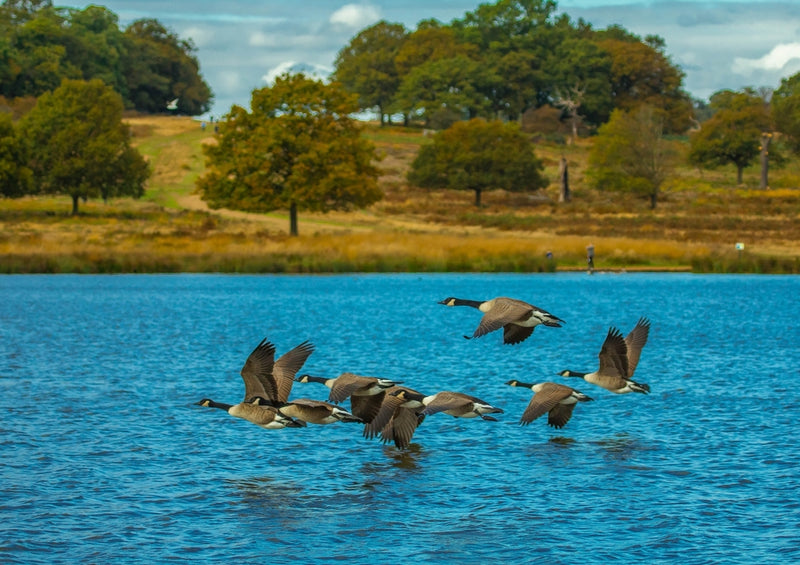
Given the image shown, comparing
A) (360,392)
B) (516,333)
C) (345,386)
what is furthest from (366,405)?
(516,333)

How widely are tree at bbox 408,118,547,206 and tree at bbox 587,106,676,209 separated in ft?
23.2

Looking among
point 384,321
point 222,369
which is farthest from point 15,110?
point 222,369

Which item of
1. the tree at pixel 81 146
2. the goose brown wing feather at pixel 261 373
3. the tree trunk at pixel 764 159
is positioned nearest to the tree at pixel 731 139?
the tree trunk at pixel 764 159

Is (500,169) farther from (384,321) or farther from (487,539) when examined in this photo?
(487,539)

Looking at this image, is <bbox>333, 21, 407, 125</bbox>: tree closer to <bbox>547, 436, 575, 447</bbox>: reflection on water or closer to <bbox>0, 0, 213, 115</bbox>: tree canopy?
<bbox>0, 0, 213, 115</bbox>: tree canopy

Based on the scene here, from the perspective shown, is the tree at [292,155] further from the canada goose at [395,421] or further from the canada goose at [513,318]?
the canada goose at [513,318]

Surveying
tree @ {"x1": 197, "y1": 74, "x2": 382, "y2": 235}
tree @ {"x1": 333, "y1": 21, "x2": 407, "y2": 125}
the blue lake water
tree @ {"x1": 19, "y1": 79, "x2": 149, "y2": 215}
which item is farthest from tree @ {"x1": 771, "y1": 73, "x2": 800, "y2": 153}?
the blue lake water

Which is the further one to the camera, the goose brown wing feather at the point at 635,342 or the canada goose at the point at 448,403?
the goose brown wing feather at the point at 635,342

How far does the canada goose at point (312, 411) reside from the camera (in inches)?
731

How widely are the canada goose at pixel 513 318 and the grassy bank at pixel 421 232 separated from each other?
49.0 m

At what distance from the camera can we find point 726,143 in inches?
4958

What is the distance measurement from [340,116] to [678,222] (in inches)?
1179

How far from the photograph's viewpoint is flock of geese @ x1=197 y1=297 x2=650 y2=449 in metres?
17.5

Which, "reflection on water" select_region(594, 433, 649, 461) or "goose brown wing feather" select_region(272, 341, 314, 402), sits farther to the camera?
"reflection on water" select_region(594, 433, 649, 461)
